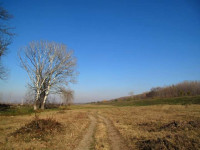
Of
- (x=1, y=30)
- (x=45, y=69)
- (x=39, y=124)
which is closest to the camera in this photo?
(x=39, y=124)

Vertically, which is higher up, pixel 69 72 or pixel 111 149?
pixel 69 72

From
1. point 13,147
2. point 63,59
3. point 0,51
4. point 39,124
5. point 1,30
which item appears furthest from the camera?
point 63,59

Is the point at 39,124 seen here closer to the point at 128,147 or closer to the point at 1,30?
the point at 128,147

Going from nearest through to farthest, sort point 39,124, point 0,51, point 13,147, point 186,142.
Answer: point 186,142
point 13,147
point 39,124
point 0,51

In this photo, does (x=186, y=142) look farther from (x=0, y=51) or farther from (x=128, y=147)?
(x=0, y=51)

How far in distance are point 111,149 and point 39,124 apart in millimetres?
6357

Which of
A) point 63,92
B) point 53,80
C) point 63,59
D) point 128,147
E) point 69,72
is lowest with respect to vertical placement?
point 128,147

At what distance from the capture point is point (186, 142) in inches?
256

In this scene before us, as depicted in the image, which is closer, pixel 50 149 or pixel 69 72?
pixel 50 149

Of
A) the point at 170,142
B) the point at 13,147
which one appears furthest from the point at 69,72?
the point at 170,142

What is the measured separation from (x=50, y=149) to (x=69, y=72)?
27841 mm

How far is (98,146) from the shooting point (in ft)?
23.4

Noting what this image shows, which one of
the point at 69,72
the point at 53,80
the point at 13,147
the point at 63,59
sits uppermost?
the point at 63,59

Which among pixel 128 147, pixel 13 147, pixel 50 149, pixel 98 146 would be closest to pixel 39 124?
pixel 13 147
